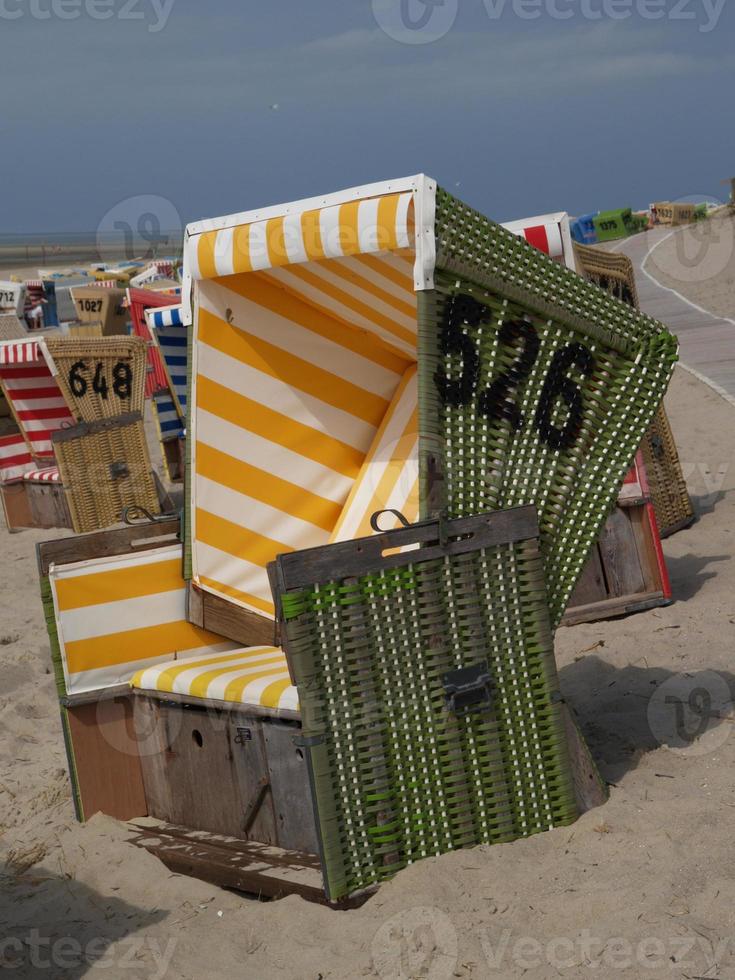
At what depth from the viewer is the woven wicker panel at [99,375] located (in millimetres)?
9461

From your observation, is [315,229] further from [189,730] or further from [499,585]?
[189,730]

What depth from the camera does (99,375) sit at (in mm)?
9555

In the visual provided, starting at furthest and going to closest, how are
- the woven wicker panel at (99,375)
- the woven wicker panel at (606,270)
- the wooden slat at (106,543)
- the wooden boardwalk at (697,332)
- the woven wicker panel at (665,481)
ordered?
1. the wooden boardwalk at (697,332)
2. the woven wicker panel at (99,375)
3. the woven wicker panel at (665,481)
4. the woven wicker panel at (606,270)
5. the wooden slat at (106,543)

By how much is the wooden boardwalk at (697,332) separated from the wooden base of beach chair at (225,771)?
7986mm

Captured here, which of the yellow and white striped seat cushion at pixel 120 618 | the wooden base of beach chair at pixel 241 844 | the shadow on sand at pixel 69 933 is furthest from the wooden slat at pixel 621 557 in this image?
the shadow on sand at pixel 69 933

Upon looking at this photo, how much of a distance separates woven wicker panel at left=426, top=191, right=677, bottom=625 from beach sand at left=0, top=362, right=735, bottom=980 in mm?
714

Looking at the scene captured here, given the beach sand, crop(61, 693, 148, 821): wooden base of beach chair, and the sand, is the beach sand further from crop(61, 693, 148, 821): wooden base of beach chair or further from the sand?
the sand

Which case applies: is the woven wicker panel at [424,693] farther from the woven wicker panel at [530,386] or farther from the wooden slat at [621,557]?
the wooden slat at [621,557]

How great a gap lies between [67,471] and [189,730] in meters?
5.93

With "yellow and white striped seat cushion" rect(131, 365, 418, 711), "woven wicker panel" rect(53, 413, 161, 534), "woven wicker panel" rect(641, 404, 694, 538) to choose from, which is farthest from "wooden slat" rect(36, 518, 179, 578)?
"woven wicker panel" rect(53, 413, 161, 534)

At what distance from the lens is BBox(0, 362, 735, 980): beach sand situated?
281 cm

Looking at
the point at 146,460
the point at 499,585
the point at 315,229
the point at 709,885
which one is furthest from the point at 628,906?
the point at 146,460

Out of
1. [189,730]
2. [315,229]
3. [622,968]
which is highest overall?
[315,229]

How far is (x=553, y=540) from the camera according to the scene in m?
3.53
